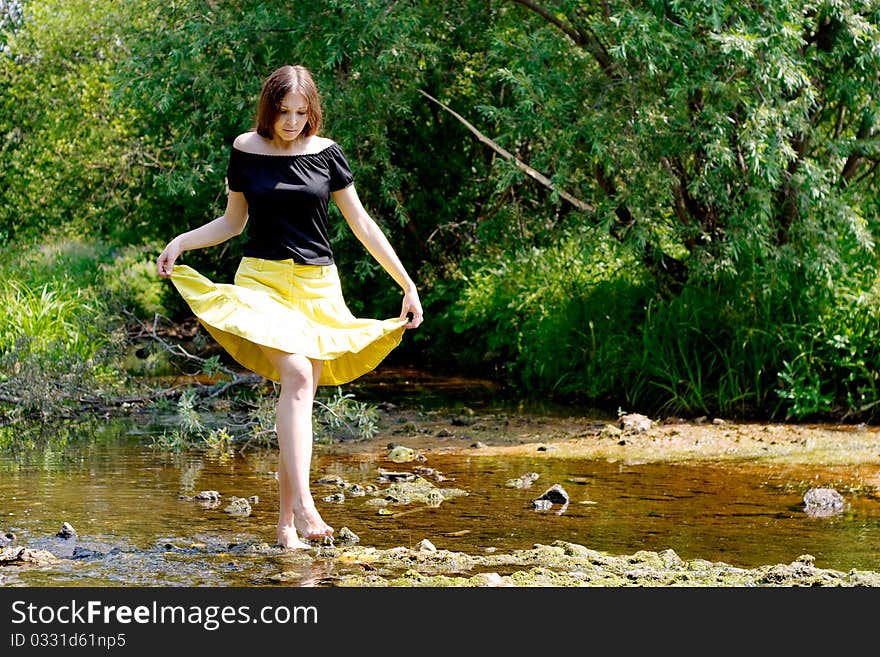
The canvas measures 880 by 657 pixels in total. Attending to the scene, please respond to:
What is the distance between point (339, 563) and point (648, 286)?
699 centimetres

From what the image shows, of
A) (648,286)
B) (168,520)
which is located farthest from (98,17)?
(168,520)

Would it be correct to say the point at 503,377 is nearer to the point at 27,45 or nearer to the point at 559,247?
the point at 559,247

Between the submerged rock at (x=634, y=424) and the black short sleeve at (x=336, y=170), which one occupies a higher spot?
the black short sleeve at (x=336, y=170)

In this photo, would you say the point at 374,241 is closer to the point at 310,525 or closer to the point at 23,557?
the point at 310,525

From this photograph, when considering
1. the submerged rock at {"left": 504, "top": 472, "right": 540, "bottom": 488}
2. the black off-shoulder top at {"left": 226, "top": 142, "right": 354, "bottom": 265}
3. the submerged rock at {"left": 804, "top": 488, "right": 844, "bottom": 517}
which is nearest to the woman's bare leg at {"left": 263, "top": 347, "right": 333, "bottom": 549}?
the black off-shoulder top at {"left": 226, "top": 142, "right": 354, "bottom": 265}

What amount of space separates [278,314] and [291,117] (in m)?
0.87

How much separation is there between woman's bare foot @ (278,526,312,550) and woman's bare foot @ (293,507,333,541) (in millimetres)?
97

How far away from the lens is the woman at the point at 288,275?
226 inches

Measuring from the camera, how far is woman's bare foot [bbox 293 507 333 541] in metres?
5.75

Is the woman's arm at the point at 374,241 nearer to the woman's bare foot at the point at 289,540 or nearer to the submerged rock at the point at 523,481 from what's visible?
the woman's bare foot at the point at 289,540

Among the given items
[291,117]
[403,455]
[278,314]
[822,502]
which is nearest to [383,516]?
[278,314]

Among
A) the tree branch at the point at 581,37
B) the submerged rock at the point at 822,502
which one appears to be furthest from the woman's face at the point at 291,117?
the tree branch at the point at 581,37

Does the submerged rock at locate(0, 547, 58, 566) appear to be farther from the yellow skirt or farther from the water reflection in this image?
the yellow skirt

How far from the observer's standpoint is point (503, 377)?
565 inches
